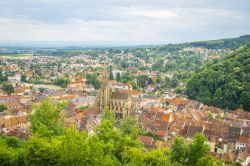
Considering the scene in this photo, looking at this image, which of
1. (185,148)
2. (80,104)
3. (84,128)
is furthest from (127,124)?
(80,104)

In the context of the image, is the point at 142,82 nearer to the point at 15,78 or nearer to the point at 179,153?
the point at 15,78

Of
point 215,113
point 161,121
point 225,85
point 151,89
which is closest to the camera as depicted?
point 161,121

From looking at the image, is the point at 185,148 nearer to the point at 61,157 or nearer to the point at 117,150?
the point at 117,150

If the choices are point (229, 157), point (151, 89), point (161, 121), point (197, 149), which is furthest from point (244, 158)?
point (151, 89)

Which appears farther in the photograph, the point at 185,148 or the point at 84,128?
the point at 84,128

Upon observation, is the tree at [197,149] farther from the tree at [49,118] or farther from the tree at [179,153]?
the tree at [49,118]

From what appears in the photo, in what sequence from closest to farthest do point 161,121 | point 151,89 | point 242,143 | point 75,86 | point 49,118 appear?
point 49,118
point 242,143
point 161,121
point 75,86
point 151,89

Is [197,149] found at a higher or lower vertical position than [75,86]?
higher

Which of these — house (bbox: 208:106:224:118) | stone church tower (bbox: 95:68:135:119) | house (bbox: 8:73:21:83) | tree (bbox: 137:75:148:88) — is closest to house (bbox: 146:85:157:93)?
tree (bbox: 137:75:148:88)
